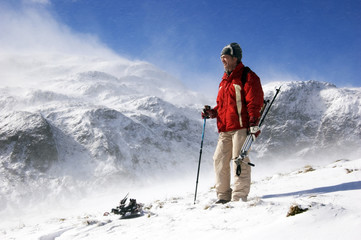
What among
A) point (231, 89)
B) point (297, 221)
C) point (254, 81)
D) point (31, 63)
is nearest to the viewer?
point (297, 221)

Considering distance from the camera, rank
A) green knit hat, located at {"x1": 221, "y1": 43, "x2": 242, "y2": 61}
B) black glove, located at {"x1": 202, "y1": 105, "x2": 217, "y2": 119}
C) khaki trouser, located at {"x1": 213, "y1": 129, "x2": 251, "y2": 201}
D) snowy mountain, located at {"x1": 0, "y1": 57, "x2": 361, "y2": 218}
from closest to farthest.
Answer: khaki trouser, located at {"x1": 213, "y1": 129, "x2": 251, "y2": 201} → green knit hat, located at {"x1": 221, "y1": 43, "x2": 242, "y2": 61} → black glove, located at {"x1": 202, "y1": 105, "x2": 217, "y2": 119} → snowy mountain, located at {"x1": 0, "y1": 57, "x2": 361, "y2": 218}

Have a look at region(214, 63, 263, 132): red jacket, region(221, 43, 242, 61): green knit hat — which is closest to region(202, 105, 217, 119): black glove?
region(214, 63, 263, 132): red jacket

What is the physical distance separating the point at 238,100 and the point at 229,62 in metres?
0.96

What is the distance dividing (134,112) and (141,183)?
2463cm

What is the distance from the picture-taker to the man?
17.0ft

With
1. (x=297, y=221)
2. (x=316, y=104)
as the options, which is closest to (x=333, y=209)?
(x=297, y=221)

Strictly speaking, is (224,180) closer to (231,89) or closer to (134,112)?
(231,89)

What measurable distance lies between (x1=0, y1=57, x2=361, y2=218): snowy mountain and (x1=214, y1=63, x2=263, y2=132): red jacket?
41.9 meters

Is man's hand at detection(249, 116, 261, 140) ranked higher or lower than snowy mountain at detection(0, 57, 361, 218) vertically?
lower

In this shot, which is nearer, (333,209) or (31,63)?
(333,209)

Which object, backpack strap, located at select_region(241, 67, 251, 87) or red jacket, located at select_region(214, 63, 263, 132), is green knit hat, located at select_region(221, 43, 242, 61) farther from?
backpack strap, located at select_region(241, 67, 251, 87)

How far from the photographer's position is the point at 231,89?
18.7 ft

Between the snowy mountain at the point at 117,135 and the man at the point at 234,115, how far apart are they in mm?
41464

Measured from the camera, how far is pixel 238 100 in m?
5.47
